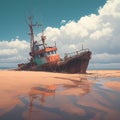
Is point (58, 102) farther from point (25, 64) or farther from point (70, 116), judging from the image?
point (25, 64)

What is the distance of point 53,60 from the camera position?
36281 millimetres

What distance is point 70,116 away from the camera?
6418 mm

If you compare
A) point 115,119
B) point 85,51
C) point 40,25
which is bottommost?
point 115,119

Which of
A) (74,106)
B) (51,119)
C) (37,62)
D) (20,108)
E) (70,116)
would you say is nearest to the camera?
(51,119)

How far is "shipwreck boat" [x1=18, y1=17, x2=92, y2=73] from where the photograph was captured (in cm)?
3453

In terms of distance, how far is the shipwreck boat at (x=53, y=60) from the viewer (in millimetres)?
34531

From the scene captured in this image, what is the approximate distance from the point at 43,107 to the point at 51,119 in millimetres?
1501

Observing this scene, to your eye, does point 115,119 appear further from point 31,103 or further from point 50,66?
point 50,66

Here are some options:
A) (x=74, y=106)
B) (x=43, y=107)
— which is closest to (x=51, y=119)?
(x=43, y=107)

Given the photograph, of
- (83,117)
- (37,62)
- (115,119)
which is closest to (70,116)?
(83,117)

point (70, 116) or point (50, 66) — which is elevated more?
point (50, 66)

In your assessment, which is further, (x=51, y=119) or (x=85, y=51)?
(x=85, y=51)

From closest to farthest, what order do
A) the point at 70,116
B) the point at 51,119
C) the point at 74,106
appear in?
the point at 51,119 → the point at 70,116 → the point at 74,106

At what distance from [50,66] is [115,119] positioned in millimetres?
29182
